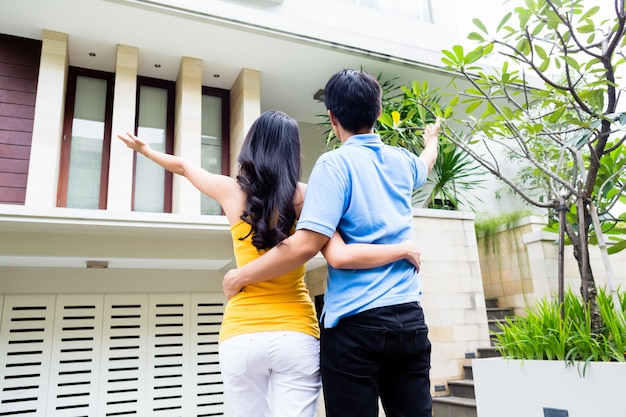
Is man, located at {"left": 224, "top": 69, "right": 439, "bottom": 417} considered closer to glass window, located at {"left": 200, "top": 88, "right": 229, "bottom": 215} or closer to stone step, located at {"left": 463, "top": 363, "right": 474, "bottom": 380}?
stone step, located at {"left": 463, "top": 363, "right": 474, "bottom": 380}

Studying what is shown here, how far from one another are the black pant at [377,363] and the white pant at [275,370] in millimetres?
75

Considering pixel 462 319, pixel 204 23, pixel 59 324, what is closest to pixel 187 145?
pixel 204 23

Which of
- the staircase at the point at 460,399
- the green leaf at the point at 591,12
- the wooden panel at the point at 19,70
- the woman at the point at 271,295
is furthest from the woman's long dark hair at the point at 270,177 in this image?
the wooden panel at the point at 19,70

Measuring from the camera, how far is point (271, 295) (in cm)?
128

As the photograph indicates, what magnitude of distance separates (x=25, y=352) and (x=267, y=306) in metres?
4.34

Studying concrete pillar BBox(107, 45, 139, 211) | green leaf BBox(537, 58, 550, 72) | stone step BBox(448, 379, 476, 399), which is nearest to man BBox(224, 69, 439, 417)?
green leaf BBox(537, 58, 550, 72)

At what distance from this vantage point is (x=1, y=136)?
4.39 m

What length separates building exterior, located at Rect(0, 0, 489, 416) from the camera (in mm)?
4242

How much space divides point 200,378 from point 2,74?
3.75 meters

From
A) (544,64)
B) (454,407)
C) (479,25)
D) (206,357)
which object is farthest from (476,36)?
(206,357)

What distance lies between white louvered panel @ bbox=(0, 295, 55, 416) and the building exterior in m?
0.01

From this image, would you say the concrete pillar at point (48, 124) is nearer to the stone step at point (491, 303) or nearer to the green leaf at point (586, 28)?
the green leaf at point (586, 28)

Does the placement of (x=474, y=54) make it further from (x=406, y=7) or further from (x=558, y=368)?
(x=406, y=7)

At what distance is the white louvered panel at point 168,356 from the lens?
474 centimetres
